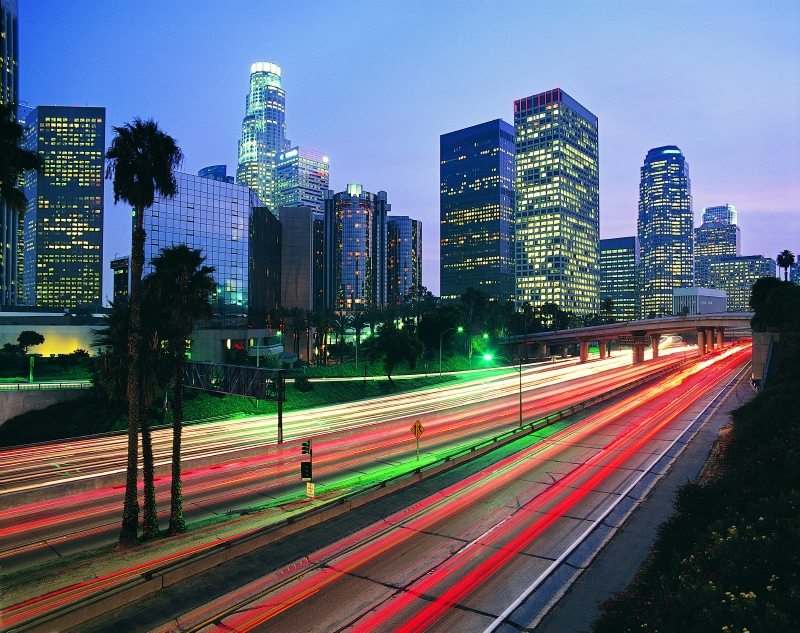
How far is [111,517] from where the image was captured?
78.2 ft

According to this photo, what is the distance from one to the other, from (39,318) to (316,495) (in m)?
79.0

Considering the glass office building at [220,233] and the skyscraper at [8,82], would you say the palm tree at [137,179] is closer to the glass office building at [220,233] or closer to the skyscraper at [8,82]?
the glass office building at [220,233]

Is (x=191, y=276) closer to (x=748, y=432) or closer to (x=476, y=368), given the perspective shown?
(x=748, y=432)

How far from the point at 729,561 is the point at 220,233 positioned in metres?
95.2

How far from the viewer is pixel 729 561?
12.5 meters

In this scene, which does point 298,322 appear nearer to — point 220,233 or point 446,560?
point 220,233

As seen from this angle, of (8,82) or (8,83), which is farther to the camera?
(8,82)

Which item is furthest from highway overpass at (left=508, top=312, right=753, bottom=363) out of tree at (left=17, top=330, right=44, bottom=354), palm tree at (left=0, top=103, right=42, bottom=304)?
palm tree at (left=0, top=103, right=42, bottom=304)

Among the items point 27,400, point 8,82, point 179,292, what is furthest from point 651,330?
point 8,82

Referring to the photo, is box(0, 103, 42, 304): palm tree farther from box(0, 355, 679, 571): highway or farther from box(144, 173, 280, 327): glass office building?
box(144, 173, 280, 327): glass office building

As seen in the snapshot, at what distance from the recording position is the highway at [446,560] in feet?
46.8

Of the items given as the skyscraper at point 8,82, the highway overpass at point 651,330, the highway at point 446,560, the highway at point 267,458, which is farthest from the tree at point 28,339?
the skyscraper at point 8,82

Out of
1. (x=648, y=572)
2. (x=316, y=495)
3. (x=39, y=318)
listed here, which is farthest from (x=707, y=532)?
(x=39, y=318)

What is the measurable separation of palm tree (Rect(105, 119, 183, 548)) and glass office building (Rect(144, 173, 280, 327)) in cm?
6453
